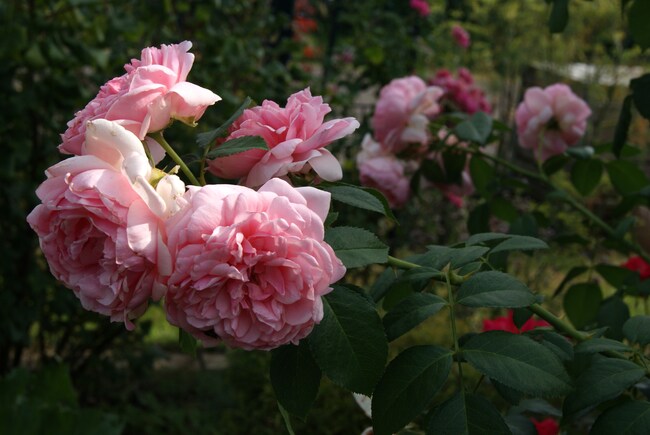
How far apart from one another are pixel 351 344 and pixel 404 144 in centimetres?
103

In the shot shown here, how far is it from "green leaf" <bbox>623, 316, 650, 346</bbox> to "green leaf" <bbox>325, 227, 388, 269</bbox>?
1.06 feet

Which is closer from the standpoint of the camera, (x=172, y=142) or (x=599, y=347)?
(x=599, y=347)

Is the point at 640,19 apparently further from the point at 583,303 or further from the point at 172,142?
the point at 172,142

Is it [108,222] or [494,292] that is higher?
[108,222]

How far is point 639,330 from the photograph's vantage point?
88 cm

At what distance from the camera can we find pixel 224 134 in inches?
32.3

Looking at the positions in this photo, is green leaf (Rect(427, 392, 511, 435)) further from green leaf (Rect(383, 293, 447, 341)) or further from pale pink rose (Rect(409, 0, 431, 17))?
pale pink rose (Rect(409, 0, 431, 17))

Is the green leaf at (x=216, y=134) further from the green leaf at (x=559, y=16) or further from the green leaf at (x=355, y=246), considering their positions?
the green leaf at (x=559, y=16)

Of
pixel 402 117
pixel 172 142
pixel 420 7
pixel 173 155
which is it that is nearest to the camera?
pixel 173 155

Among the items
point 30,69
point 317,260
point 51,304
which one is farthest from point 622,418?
point 51,304

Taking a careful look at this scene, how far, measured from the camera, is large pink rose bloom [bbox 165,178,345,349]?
62cm

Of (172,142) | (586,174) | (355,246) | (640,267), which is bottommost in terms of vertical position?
(172,142)

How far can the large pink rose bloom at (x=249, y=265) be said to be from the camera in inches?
24.4

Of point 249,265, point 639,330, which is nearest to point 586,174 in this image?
point 639,330
